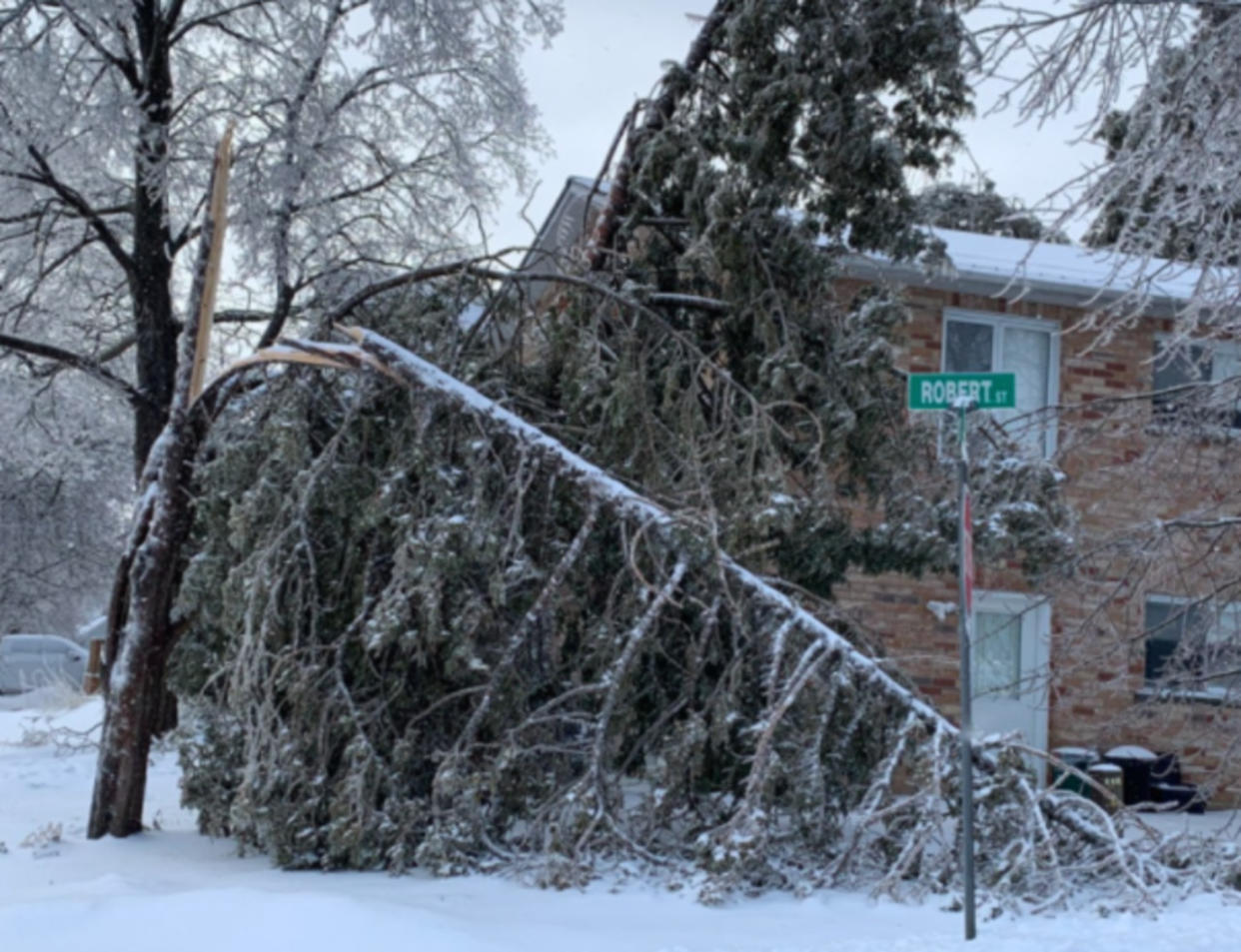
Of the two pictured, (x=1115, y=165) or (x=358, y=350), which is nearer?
(x=1115, y=165)

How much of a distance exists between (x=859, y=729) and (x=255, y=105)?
7688 mm

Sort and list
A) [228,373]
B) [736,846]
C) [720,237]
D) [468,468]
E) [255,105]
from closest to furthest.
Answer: [736,846]
[468,468]
[228,373]
[720,237]
[255,105]

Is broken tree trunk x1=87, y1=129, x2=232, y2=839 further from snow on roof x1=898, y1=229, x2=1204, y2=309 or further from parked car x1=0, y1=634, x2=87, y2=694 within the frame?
parked car x1=0, y1=634, x2=87, y2=694

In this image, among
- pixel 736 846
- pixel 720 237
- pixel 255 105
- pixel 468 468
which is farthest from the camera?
pixel 255 105

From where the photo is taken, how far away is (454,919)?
589cm

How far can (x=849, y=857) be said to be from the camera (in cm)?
698

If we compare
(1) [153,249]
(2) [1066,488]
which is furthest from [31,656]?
(2) [1066,488]

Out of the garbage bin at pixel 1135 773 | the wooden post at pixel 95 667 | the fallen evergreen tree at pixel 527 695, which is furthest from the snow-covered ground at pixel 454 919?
the garbage bin at pixel 1135 773

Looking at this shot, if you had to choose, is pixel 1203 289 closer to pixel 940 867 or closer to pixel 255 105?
pixel 940 867

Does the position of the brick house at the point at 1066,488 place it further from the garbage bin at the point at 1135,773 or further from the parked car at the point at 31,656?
the parked car at the point at 31,656

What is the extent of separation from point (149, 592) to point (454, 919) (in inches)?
137

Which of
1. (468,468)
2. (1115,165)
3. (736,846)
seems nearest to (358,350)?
(468,468)

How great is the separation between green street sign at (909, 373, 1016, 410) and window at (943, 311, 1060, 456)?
7375 mm

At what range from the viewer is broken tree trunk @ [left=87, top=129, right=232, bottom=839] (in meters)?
8.17
